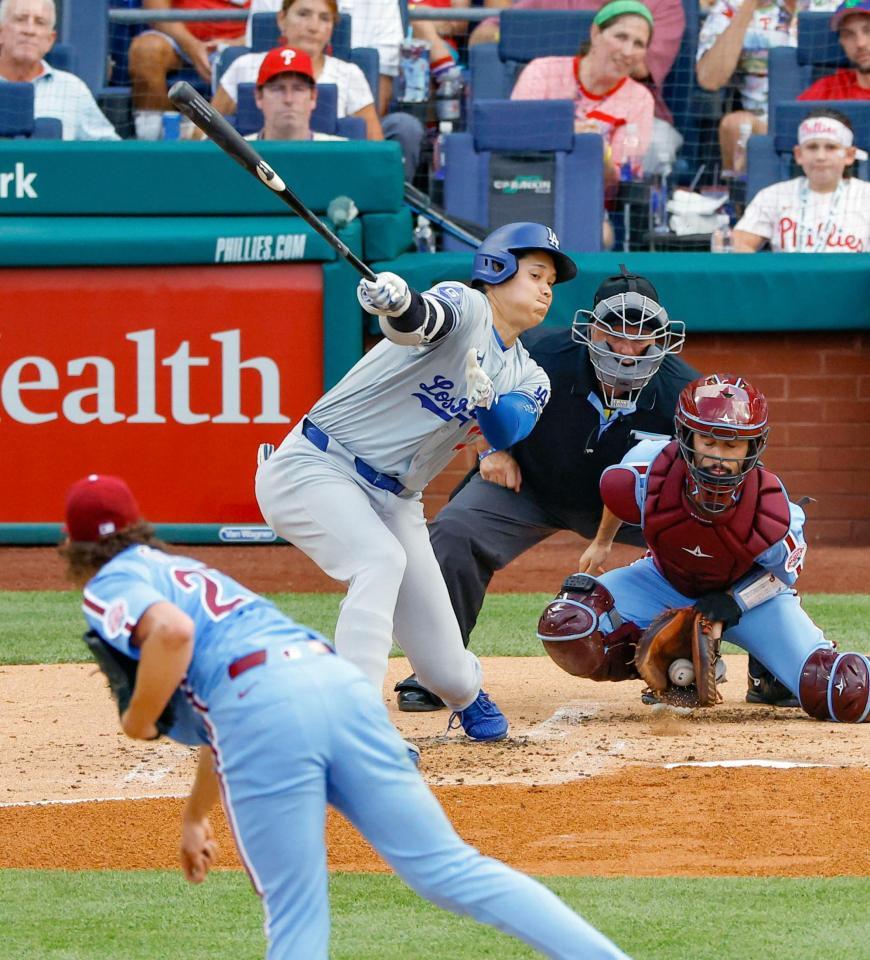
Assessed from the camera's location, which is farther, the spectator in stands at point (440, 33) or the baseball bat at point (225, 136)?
the spectator in stands at point (440, 33)

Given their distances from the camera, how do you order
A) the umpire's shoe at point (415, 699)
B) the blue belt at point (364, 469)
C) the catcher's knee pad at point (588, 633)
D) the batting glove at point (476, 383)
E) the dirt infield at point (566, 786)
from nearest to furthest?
the dirt infield at point (566, 786)
the batting glove at point (476, 383)
the blue belt at point (364, 469)
the catcher's knee pad at point (588, 633)
the umpire's shoe at point (415, 699)

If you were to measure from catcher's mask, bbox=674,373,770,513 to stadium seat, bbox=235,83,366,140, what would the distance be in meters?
5.01

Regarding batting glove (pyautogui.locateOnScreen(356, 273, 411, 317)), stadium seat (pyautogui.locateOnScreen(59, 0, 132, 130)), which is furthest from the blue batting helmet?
stadium seat (pyautogui.locateOnScreen(59, 0, 132, 130))

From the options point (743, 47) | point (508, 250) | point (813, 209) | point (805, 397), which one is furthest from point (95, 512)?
point (743, 47)

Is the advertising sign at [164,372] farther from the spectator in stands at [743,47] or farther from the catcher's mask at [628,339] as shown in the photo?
the catcher's mask at [628,339]

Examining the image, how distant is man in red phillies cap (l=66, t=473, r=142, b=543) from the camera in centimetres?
287

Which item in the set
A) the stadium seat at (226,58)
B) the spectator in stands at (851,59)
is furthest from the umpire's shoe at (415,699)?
the spectator in stands at (851,59)

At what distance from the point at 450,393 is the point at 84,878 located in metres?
1.78

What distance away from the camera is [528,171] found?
9.74 m

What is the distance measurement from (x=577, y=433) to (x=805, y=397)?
375cm

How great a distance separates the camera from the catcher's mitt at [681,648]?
552cm

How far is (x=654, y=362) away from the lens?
590cm

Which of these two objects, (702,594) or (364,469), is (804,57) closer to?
(702,594)

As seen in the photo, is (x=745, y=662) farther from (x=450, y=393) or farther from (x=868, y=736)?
(x=450, y=393)
